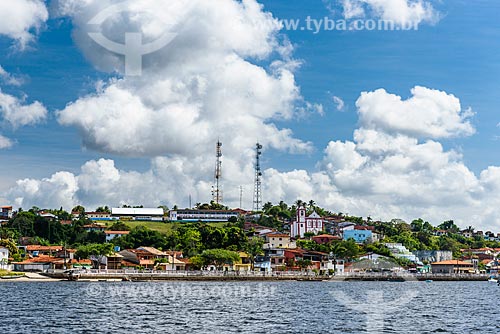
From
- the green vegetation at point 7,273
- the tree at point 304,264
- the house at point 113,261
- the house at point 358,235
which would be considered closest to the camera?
the green vegetation at point 7,273

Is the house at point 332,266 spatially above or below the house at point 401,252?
below

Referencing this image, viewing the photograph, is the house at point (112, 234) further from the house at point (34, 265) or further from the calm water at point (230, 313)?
the calm water at point (230, 313)

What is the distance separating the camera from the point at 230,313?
57000 millimetres

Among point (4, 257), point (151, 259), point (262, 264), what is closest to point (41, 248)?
point (4, 257)

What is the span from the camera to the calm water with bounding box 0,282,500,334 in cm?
4775

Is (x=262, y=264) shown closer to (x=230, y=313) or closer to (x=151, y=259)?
(x=151, y=259)

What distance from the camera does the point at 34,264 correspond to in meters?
119

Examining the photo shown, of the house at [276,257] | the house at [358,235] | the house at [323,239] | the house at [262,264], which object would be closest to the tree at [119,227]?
the house at [323,239]

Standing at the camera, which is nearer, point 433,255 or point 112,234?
point 112,234

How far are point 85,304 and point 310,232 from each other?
5337 inches

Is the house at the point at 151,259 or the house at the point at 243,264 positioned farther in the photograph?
the house at the point at 243,264

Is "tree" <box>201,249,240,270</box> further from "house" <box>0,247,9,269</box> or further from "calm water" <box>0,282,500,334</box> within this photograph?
"calm water" <box>0,282,500,334</box>

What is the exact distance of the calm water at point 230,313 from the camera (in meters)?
47.8

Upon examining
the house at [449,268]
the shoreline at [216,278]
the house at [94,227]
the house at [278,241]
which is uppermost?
the house at [94,227]
